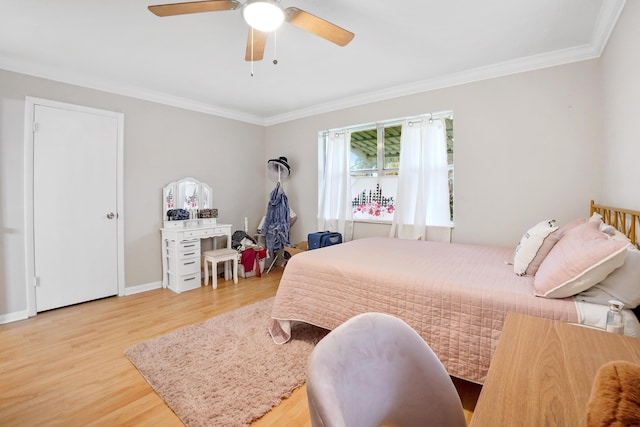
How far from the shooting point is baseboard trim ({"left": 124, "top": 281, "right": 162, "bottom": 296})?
361 cm

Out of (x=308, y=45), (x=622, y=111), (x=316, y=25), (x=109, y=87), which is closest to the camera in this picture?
(x=316, y=25)

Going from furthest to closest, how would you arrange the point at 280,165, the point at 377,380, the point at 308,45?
the point at 280,165 → the point at 308,45 → the point at 377,380

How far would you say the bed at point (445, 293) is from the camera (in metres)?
1.53

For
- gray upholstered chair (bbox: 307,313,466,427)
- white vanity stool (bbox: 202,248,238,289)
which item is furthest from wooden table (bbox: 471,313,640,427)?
white vanity stool (bbox: 202,248,238,289)

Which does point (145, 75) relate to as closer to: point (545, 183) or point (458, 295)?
point (458, 295)

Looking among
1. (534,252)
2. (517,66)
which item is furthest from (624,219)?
(517,66)

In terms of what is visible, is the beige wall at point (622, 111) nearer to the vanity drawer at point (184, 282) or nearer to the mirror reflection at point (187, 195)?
the vanity drawer at point (184, 282)

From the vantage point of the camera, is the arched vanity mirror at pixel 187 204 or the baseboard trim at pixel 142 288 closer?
the baseboard trim at pixel 142 288

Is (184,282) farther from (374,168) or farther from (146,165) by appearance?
(374,168)

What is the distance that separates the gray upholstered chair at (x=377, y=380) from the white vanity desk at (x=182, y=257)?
134 inches

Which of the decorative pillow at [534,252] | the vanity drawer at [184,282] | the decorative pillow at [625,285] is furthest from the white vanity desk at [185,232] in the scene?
the decorative pillow at [625,285]

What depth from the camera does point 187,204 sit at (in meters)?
4.08

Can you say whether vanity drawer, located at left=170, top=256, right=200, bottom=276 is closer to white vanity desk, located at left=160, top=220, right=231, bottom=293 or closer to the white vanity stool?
white vanity desk, located at left=160, top=220, right=231, bottom=293

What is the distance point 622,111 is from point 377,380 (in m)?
2.53
